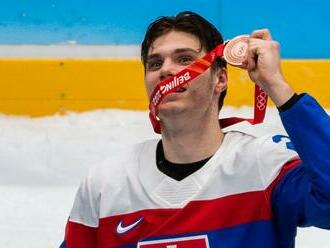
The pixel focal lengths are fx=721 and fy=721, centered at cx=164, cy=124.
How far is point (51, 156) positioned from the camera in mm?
2873

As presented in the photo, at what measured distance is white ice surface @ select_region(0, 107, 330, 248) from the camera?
7.25 feet

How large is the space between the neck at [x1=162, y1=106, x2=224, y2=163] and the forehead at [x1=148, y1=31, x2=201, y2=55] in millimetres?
133

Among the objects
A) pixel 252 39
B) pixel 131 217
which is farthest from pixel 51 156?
pixel 252 39

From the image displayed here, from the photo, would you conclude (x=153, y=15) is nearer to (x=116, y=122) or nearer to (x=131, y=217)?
(x=116, y=122)

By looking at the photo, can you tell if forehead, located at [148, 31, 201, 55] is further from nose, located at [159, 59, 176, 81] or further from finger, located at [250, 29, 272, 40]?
finger, located at [250, 29, 272, 40]

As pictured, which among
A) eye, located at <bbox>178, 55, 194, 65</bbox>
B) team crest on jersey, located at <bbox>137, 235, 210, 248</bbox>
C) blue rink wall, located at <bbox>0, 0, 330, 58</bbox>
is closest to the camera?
team crest on jersey, located at <bbox>137, 235, 210, 248</bbox>

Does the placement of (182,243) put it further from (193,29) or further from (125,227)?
(193,29)

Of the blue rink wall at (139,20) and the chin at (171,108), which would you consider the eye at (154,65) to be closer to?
the chin at (171,108)

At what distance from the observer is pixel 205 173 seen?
1.21 meters

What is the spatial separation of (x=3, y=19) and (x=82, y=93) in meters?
0.57

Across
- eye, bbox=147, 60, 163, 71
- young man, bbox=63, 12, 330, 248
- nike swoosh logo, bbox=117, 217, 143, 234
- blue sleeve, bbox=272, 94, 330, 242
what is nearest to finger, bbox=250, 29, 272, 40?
young man, bbox=63, 12, 330, 248

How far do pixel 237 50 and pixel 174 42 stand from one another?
0.20 meters

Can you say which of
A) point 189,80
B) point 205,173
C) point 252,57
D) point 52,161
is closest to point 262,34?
point 252,57

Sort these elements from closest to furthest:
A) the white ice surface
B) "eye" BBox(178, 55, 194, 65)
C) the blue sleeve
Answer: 1. the blue sleeve
2. "eye" BBox(178, 55, 194, 65)
3. the white ice surface
